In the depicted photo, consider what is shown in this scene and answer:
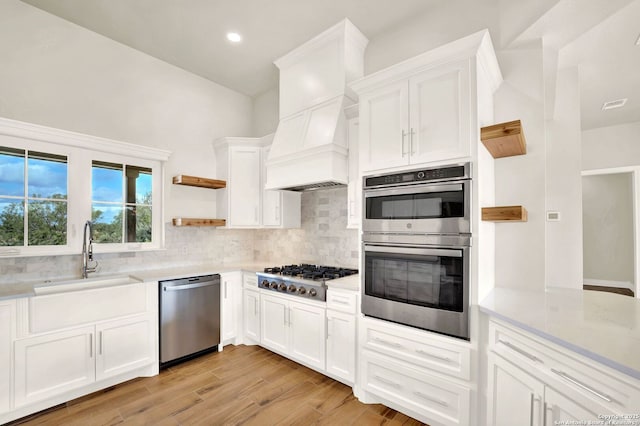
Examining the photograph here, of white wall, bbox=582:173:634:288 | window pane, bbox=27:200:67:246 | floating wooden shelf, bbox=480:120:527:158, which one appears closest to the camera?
floating wooden shelf, bbox=480:120:527:158

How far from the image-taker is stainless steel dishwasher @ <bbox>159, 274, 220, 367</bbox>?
2828 millimetres

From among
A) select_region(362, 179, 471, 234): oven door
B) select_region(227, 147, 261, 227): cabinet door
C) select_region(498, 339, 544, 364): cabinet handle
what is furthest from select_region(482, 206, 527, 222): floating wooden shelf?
select_region(227, 147, 261, 227): cabinet door

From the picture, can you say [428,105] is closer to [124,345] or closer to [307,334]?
[307,334]

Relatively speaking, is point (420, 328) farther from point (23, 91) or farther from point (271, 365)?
point (23, 91)

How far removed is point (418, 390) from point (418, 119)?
6.11ft

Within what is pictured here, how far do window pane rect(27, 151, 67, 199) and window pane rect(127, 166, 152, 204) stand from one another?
536 mm

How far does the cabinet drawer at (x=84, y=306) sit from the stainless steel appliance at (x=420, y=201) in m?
2.19

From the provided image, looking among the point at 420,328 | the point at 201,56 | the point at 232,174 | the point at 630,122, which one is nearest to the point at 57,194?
the point at 232,174

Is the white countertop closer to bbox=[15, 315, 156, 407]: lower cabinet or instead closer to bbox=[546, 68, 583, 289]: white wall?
bbox=[546, 68, 583, 289]: white wall

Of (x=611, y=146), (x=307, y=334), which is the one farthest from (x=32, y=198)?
(x=611, y=146)

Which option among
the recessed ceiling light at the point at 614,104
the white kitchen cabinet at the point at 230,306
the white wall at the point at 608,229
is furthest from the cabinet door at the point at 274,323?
the white wall at the point at 608,229

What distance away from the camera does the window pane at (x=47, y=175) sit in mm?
2545

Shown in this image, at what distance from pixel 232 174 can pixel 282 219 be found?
2.89 feet

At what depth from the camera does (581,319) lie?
4.77ft
